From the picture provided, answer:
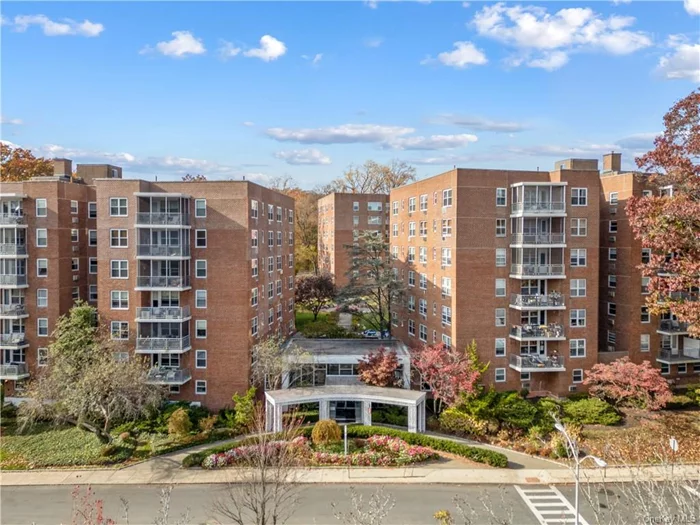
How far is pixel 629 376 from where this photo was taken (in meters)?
31.9

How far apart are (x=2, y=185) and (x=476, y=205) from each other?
32543mm

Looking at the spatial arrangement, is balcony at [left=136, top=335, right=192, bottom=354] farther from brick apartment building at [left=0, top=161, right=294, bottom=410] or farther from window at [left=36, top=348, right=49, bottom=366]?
window at [left=36, top=348, right=49, bottom=366]

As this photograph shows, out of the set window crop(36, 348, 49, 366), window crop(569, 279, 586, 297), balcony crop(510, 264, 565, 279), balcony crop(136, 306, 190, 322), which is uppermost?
balcony crop(510, 264, 565, 279)

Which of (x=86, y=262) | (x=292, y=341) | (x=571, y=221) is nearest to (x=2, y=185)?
(x=86, y=262)

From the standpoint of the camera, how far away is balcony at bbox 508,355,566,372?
33631 mm

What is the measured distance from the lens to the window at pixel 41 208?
34281 mm

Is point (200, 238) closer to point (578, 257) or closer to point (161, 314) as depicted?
point (161, 314)

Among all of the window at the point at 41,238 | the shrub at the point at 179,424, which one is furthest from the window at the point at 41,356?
the shrub at the point at 179,424

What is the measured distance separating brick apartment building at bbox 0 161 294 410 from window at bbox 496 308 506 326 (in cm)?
1705

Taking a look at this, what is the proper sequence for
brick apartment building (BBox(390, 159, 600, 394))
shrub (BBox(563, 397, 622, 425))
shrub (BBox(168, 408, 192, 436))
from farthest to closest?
brick apartment building (BBox(390, 159, 600, 394)) → shrub (BBox(563, 397, 622, 425)) → shrub (BBox(168, 408, 192, 436))

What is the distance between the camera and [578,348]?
115 feet

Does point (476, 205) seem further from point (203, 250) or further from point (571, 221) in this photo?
point (203, 250)

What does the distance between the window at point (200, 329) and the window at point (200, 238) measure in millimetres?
5061

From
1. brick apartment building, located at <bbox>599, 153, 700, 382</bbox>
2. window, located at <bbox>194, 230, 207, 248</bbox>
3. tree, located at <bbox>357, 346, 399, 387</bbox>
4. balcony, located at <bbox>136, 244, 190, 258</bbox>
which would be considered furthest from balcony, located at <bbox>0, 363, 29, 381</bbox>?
brick apartment building, located at <bbox>599, 153, 700, 382</bbox>
